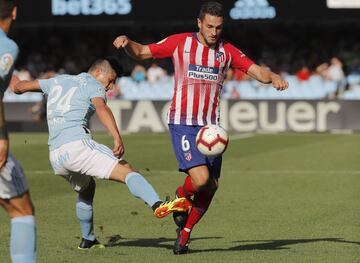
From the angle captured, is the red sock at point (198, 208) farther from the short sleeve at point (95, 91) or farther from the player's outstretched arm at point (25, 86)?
the player's outstretched arm at point (25, 86)

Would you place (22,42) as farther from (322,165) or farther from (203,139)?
(203,139)

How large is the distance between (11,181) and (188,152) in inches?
118

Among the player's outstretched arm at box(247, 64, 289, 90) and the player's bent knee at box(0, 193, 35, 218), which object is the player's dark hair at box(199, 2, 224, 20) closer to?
the player's outstretched arm at box(247, 64, 289, 90)

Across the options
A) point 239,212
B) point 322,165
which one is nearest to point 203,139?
point 239,212

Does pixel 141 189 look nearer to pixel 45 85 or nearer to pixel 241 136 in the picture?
pixel 45 85

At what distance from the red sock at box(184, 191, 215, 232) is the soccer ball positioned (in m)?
0.54

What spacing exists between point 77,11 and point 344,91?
822 centimetres

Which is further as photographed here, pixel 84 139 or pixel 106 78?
pixel 106 78

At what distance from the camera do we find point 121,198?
1444cm

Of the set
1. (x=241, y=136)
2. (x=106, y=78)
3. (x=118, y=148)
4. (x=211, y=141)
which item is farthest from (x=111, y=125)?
(x=241, y=136)

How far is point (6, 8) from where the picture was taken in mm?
6508

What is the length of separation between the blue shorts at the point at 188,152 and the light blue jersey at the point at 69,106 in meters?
0.75

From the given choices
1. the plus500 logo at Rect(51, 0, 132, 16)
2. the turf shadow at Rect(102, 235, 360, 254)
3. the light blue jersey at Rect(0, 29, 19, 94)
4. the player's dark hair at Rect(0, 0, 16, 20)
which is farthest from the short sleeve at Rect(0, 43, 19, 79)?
the plus500 logo at Rect(51, 0, 132, 16)

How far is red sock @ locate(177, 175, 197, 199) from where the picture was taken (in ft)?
31.1
